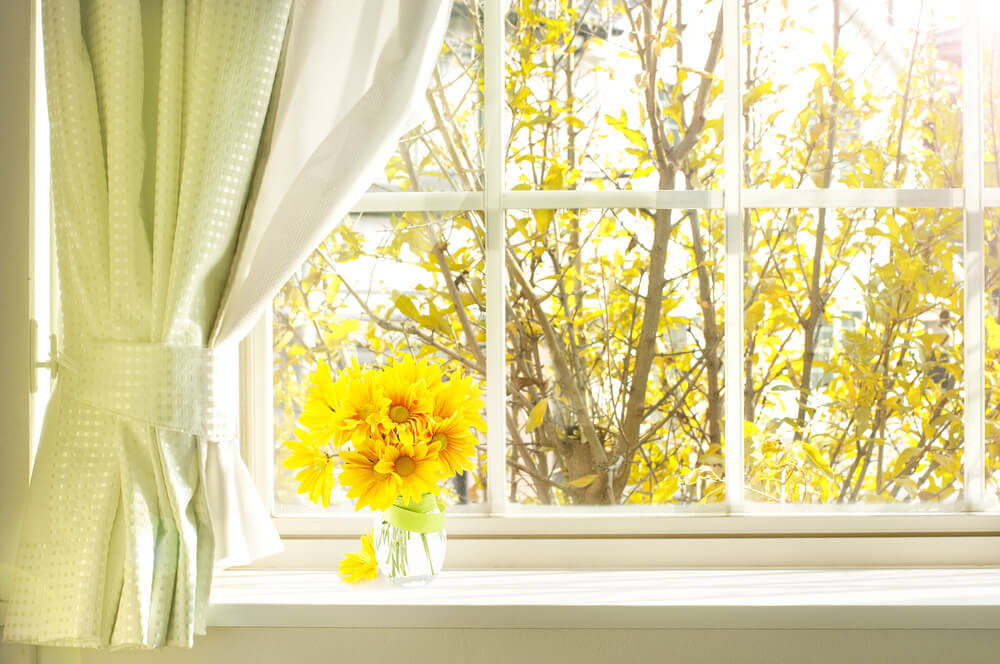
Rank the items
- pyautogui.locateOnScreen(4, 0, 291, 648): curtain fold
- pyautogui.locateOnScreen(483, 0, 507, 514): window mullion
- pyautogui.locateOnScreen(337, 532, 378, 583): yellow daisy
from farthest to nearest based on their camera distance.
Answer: pyautogui.locateOnScreen(483, 0, 507, 514): window mullion
pyautogui.locateOnScreen(337, 532, 378, 583): yellow daisy
pyautogui.locateOnScreen(4, 0, 291, 648): curtain fold

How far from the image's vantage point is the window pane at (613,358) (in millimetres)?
1276

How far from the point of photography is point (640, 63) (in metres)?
1.28

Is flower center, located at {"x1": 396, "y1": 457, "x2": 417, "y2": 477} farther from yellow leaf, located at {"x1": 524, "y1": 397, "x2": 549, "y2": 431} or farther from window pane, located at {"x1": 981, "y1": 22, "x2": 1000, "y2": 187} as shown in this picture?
window pane, located at {"x1": 981, "y1": 22, "x2": 1000, "y2": 187}

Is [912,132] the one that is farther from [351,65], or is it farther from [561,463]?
[351,65]

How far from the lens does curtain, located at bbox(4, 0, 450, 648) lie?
1.00 m

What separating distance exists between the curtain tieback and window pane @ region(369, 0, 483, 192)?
45 cm

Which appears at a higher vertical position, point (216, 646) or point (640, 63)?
point (640, 63)

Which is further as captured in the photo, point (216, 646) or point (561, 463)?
point (561, 463)

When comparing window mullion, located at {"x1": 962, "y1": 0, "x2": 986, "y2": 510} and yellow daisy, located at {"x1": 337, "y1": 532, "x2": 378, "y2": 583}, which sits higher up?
window mullion, located at {"x1": 962, "y1": 0, "x2": 986, "y2": 510}

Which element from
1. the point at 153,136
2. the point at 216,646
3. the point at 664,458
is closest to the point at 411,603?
the point at 216,646

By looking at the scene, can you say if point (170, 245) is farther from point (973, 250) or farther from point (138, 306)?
point (973, 250)

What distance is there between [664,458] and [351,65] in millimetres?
A: 808

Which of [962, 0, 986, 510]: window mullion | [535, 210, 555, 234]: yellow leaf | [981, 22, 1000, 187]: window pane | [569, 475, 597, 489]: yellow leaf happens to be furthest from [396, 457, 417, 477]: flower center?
[981, 22, 1000, 187]: window pane

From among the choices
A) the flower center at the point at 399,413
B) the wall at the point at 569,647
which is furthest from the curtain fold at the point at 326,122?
the wall at the point at 569,647
